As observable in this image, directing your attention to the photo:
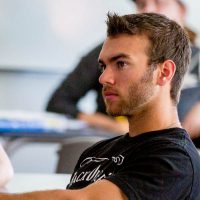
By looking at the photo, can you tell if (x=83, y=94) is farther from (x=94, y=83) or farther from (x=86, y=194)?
(x=86, y=194)

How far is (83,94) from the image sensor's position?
2.95m

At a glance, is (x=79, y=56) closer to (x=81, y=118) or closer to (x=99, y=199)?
(x=81, y=118)

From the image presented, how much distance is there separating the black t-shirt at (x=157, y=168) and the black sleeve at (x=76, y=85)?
1.50 m

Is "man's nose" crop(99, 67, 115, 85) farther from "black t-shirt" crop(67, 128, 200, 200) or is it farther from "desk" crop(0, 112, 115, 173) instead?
"desk" crop(0, 112, 115, 173)

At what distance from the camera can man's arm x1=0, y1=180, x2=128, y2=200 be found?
1100 millimetres

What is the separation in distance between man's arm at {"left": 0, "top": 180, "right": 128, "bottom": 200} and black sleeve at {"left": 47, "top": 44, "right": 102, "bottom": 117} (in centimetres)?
168

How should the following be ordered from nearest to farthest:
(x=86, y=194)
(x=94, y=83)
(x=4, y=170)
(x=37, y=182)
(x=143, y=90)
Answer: (x=86, y=194) → (x=143, y=90) → (x=4, y=170) → (x=37, y=182) → (x=94, y=83)

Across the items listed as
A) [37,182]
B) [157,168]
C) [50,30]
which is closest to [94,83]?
[50,30]

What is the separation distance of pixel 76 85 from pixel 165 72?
1654 mm

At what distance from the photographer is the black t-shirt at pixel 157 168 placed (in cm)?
113

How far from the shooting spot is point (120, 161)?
1.28 metres

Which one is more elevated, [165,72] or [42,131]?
[165,72]

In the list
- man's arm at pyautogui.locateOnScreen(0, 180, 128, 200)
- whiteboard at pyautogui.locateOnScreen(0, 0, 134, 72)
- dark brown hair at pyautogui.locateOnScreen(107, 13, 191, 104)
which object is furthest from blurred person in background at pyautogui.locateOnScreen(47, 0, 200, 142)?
man's arm at pyautogui.locateOnScreen(0, 180, 128, 200)

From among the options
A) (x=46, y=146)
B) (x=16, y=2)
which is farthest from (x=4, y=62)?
(x=46, y=146)
